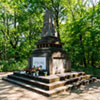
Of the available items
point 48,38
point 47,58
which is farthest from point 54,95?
point 48,38

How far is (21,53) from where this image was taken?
17.5 m

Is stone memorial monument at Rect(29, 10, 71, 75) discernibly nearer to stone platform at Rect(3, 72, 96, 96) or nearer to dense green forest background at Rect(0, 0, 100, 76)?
stone platform at Rect(3, 72, 96, 96)

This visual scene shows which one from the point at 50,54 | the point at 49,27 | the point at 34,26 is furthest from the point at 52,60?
the point at 34,26

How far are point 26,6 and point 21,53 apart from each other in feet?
28.6

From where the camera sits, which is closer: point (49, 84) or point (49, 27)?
point (49, 84)

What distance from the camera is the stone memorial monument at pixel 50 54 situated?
780 centimetres

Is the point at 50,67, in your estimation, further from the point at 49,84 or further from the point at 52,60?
the point at 49,84

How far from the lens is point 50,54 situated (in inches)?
308

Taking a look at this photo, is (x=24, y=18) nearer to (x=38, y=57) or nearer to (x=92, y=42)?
(x=38, y=57)

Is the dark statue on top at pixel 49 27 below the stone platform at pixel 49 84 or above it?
above

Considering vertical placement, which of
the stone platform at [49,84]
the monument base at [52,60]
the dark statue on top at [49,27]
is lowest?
the stone platform at [49,84]

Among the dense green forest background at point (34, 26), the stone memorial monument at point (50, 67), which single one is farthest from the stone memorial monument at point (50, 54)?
the dense green forest background at point (34, 26)

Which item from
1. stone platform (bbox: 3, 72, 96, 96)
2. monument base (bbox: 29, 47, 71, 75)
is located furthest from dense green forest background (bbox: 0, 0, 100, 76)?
stone platform (bbox: 3, 72, 96, 96)

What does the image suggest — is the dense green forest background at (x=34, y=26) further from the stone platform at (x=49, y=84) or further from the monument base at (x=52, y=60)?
the stone platform at (x=49, y=84)
